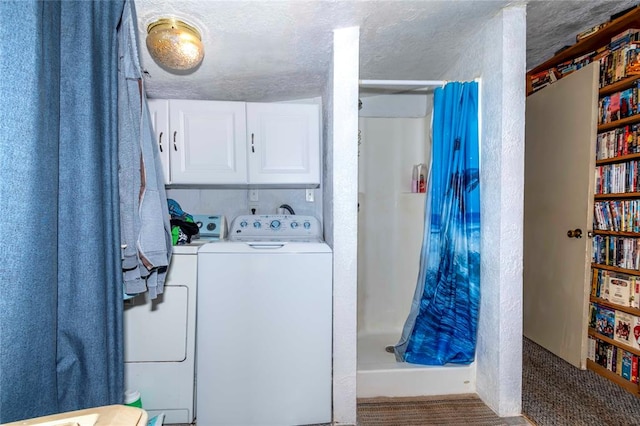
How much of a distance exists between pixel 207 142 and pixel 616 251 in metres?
2.82

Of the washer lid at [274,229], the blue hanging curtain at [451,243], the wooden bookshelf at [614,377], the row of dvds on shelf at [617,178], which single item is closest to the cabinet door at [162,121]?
the washer lid at [274,229]

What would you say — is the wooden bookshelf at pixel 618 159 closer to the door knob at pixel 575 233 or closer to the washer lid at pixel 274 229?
the door knob at pixel 575 233

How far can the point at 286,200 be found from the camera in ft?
8.47

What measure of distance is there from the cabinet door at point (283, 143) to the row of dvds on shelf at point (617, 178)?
1.90 meters

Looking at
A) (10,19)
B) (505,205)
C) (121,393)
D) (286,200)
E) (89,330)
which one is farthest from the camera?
(286,200)

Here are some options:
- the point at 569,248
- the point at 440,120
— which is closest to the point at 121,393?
the point at 440,120

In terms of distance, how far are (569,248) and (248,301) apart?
2227 mm

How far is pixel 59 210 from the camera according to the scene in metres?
0.96

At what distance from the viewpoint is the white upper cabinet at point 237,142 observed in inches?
83.3

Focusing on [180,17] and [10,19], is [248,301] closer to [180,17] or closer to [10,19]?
[10,19]

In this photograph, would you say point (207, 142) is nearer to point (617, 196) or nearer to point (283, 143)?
point (283, 143)

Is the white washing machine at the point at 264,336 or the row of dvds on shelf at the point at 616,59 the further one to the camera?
the row of dvds on shelf at the point at 616,59

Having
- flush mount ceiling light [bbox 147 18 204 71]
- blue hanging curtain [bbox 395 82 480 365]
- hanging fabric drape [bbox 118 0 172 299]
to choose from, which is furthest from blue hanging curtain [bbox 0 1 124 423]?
blue hanging curtain [bbox 395 82 480 365]

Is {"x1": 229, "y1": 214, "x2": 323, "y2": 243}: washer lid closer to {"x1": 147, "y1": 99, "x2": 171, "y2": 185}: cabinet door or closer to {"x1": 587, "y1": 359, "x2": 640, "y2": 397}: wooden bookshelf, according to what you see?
{"x1": 147, "y1": 99, "x2": 171, "y2": 185}: cabinet door
